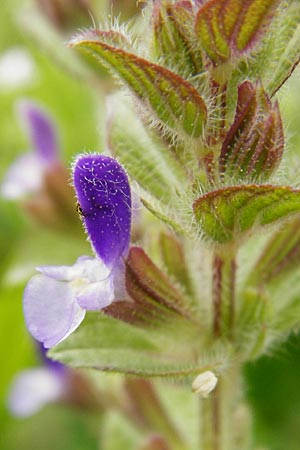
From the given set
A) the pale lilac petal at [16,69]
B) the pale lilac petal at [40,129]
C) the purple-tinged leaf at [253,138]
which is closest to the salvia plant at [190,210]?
the purple-tinged leaf at [253,138]

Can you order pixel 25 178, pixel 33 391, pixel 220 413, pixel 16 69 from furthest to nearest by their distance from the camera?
1. pixel 16 69
2. pixel 25 178
3. pixel 33 391
4. pixel 220 413

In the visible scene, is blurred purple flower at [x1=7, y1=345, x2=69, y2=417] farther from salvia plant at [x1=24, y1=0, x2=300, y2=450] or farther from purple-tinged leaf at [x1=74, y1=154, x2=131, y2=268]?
purple-tinged leaf at [x1=74, y1=154, x2=131, y2=268]

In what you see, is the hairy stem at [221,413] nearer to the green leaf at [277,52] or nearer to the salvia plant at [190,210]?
the salvia plant at [190,210]

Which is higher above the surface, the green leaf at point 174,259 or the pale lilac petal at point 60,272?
the pale lilac petal at point 60,272

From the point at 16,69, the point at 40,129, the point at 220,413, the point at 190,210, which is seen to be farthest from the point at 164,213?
the point at 16,69

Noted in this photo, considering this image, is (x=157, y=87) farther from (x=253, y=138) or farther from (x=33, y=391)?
(x=33, y=391)

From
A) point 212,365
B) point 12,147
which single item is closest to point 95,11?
point 12,147

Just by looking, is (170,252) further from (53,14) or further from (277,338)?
Result: (53,14)
